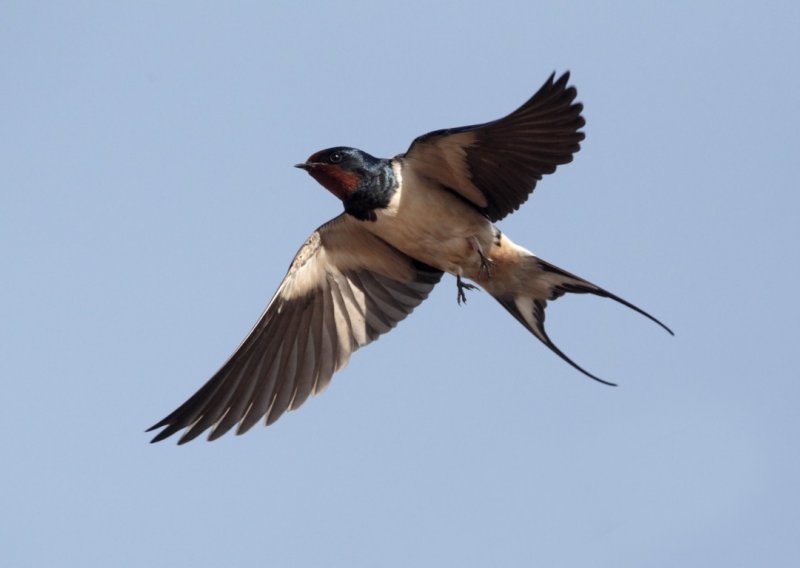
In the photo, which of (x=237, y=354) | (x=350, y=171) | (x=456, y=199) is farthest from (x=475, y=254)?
(x=237, y=354)

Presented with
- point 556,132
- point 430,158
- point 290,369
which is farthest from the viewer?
point 290,369

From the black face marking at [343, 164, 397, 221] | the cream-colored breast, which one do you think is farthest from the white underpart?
the black face marking at [343, 164, 397, 221]

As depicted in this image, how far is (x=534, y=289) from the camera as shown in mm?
7145

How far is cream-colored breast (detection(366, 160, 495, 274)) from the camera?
6.87 metres

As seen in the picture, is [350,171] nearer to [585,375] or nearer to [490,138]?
[490,138]

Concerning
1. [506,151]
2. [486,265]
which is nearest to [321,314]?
[486,265]

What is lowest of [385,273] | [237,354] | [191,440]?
[191,440]

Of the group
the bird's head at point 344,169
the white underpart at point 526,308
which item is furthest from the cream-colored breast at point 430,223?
the white underpart at point 526,308

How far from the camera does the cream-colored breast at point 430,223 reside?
6.87 metres

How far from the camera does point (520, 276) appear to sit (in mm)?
7094

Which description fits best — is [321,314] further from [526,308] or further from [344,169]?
[526,308]

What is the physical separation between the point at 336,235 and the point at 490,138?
116 centimetres

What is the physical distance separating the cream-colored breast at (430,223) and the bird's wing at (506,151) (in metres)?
0.06

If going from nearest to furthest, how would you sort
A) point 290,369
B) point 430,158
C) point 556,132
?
1. point 556,132
2. point 430,158
3. point 290,369
